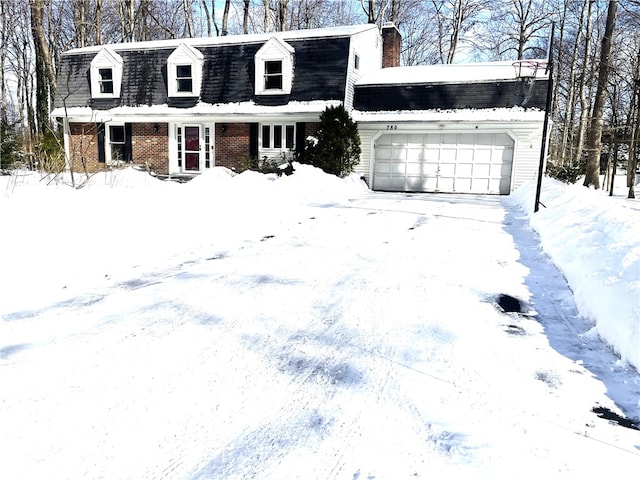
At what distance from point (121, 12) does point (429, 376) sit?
3317 cm

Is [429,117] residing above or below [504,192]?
above

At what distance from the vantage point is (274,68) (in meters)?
17.6

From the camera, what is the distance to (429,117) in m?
16.0

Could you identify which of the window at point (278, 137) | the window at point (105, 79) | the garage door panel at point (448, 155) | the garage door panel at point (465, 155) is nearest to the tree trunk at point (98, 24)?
the window at point (105, 79)

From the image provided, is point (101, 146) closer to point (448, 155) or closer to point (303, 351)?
point (448, 155)

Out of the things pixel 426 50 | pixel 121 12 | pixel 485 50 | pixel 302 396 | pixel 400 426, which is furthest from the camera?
Answer: pixel 426 50

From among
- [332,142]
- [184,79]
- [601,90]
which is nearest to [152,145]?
[184,79]

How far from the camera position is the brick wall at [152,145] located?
18844 millimetres

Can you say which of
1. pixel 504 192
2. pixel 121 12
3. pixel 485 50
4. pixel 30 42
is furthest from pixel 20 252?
pixel 30 42

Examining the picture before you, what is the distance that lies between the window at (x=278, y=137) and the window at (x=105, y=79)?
7284 mm

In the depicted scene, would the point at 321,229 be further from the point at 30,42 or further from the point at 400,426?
the point at 30,42

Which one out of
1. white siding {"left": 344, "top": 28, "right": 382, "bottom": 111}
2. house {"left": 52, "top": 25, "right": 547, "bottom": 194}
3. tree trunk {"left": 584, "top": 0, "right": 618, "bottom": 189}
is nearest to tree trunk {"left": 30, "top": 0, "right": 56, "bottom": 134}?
house {"left": 52, "top": 25, "right": 547, "bottom": 194}

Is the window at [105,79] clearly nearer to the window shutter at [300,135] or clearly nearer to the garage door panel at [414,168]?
the window shutter at [300,135]

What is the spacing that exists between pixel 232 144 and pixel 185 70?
143 inches
